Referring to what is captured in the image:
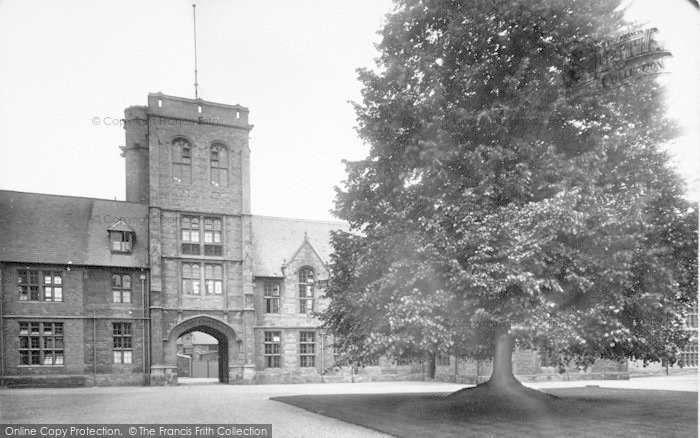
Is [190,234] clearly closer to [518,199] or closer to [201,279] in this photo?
[201,279]

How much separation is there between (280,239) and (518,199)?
26.8 metres

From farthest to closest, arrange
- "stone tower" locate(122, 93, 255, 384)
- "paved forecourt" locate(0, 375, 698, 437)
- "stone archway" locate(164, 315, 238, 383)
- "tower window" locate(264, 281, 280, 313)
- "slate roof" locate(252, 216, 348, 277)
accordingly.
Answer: "slate roof" locate(252, 216, 348, 277) < "tower window" locate(264, 281, 280, 313) < "stone tower" locate(122, 93, 255, 384) < "stone archway" locate(164, 315, 238, 383) < "paved forecourt" locate(0, 375, 698, 437)

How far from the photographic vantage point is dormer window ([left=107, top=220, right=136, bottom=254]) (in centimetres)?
3341

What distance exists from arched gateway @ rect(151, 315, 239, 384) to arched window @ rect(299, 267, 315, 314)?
17.9ft

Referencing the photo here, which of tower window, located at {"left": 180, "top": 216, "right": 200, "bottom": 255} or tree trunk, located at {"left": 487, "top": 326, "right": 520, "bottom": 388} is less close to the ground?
tower window, located at {"left": 180, "top": 216, "right": 200, "bottom": 255}

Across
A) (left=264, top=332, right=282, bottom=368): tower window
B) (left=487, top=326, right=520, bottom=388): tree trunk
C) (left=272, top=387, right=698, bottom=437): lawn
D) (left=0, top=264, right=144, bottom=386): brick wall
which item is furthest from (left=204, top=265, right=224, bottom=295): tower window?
(left=487, top=326, right=520, bottom=388): tree trunk

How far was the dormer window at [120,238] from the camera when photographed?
3341 centimetres

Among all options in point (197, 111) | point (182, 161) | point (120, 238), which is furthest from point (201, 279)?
point (197, 111)

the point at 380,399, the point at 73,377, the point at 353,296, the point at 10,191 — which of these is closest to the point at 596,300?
the point at 353,296

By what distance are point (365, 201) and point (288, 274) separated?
21528 millimetres

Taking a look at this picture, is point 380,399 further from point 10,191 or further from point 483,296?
point 10,191

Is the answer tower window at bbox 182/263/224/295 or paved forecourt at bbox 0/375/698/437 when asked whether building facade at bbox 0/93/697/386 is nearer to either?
tower window at bbox 182/263/224/295

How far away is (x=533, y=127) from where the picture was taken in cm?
1541

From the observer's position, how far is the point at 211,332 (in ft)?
117
